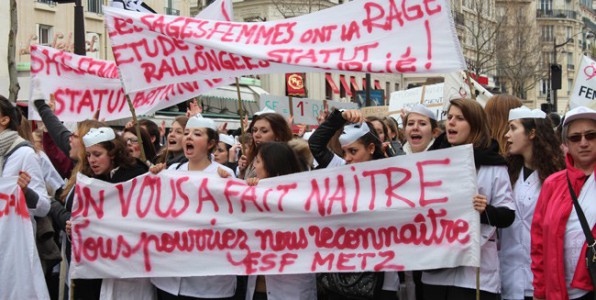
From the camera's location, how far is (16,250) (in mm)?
5938

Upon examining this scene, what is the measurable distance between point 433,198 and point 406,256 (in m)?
0.38

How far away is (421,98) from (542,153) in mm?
11021

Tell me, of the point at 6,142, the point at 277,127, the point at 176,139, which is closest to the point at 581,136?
the point at 277,127

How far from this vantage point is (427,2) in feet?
17.1

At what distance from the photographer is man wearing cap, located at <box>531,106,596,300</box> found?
4.27 metres

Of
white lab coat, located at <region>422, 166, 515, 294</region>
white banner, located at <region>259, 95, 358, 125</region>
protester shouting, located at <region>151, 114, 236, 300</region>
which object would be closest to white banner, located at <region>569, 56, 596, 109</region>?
white banner, located at <region>259, 95, 358, 125</region>

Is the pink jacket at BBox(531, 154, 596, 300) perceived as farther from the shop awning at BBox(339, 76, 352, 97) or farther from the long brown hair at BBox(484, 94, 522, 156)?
the shop awning at BBox(339, 76, 352, 97)

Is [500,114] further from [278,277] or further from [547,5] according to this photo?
[547,5]

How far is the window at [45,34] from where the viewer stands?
29500 millimetres

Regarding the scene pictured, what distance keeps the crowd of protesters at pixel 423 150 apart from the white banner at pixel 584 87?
489 centimetres

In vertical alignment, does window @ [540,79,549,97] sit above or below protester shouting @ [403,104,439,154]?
below

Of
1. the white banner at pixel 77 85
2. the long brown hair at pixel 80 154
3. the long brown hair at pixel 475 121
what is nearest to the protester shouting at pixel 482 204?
the long brown hair at pixel 475 121

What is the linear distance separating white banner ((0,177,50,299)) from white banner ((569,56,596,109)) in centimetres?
678

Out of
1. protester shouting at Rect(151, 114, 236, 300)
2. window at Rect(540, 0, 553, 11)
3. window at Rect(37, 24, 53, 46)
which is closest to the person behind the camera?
protester shouting at Rect(151, 114, 236, 300)
